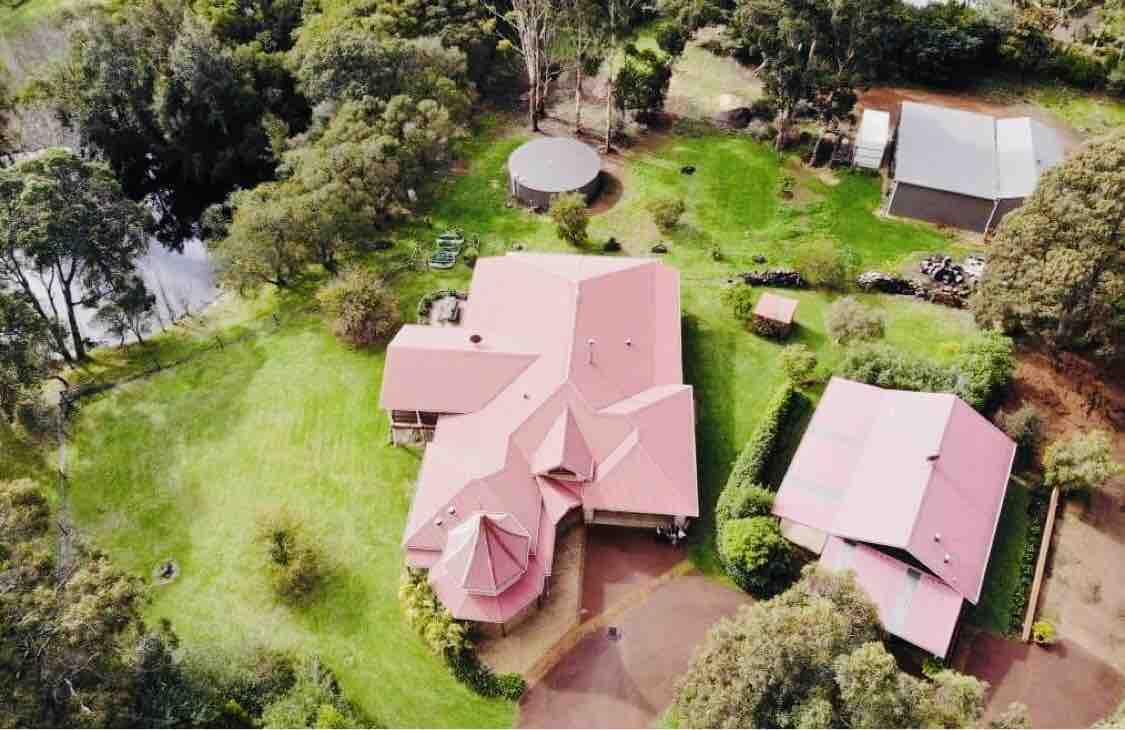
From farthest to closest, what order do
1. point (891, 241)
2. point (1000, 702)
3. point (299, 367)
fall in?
point (891, 241) < point (299, 367) < point (1000, 702)

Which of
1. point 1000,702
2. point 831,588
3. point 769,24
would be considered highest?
point 769,24

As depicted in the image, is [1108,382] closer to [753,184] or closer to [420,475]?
[753,184]

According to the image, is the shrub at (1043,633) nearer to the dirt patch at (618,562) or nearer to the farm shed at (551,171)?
the dirt patch at (618,562)

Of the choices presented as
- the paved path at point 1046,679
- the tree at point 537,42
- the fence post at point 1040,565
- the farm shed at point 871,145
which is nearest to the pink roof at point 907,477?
the fence post at point 1040,565

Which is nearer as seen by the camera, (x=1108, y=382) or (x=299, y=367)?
(x=1108, y=382)

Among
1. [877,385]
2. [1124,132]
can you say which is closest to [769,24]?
[1124,132]
